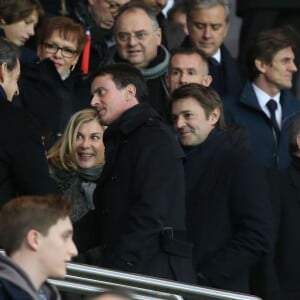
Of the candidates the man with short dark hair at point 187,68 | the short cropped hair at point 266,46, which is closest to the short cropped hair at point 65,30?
the man with short dark hair at point 187,68

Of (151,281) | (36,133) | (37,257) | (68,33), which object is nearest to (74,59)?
(68,33)

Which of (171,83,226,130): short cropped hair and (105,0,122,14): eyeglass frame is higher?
(105,0,122,14): eyeglass frame

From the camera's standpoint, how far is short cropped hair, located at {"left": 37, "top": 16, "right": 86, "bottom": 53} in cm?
1099

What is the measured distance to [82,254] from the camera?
29.2 ft

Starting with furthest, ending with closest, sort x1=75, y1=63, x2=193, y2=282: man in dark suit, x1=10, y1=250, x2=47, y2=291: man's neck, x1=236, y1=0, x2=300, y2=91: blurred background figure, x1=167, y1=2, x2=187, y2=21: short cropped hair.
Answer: x1=167, y1=2, x2=187, y2=21: short cropped hair
x1=236, y1=0, x2=300, y2=91: blurred background figure
x1=75, y1=63, x2=193, y2=282: man in dark suit
x1=10, y1=250, x2=47, y2=291: man's neck

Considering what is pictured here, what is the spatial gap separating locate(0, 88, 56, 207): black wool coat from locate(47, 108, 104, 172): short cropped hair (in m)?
0.96

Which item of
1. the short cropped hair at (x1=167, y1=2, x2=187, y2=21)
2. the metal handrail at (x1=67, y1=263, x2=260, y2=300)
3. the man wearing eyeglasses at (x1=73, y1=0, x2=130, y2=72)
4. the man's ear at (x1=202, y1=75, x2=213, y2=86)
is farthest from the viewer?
the short cropped hair at (x1=167, y1=2, x2=187, y2=21)

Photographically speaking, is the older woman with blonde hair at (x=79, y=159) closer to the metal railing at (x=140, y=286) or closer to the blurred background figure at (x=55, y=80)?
the blurred background figure at (x=55, y=80)

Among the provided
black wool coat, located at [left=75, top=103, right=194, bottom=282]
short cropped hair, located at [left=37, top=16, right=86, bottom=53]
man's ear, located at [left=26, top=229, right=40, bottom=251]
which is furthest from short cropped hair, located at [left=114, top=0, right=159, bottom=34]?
man's ear, located at [left=26, top=229, right=40, bottom=251]

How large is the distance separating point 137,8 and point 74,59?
637mm

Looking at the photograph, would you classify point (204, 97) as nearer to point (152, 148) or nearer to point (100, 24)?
point (152, 148)

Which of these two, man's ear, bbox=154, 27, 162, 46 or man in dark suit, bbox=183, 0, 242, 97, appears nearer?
man's ear, bbox=154, 27, 162, 46

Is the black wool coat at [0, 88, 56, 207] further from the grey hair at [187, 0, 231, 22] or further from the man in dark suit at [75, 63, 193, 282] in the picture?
the grey hair at [187, 0, 231, 22]

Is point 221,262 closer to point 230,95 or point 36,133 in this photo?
point 36,133
